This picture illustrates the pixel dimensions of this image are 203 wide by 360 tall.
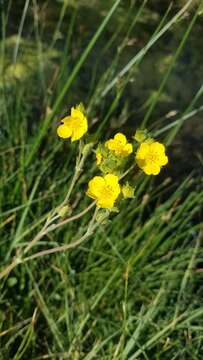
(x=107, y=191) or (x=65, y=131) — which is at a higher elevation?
(x=65, y=131)

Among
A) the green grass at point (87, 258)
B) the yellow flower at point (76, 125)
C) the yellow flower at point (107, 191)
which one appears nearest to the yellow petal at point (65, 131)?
the yellow flower at point (76, 125)

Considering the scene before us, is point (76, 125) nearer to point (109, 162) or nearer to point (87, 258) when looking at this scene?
point (109, 162)

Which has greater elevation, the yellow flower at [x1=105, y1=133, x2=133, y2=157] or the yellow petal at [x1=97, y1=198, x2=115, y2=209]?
the yellow flower at [x1=105, y1=133, x2=133, y2=157]

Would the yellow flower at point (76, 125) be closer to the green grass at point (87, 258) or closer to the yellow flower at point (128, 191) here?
the yellow flower at point (128, 191)

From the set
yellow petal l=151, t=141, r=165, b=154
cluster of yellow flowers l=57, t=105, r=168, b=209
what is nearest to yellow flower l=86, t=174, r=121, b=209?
cluster of yellow flowers l=57, t=105, r=168, b=209

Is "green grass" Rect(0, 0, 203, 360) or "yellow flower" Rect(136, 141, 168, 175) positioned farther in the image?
"green grass" Rect(0, 0, 203, 360)

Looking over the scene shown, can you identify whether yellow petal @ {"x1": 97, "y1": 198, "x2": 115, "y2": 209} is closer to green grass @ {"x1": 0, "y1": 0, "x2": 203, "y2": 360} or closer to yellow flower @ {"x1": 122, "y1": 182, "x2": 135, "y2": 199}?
A: yellow flower @ {"x1": 122, "y1": 182, "x2": 135, "y2": 199}

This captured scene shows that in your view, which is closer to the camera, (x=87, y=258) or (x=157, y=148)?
(x=157, y=148)

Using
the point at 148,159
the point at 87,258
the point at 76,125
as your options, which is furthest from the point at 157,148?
the point at 87,258
